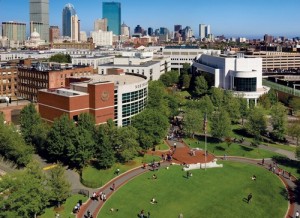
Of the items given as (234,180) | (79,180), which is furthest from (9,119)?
(234,180)

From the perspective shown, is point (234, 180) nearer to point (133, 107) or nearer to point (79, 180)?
point (79, 180)

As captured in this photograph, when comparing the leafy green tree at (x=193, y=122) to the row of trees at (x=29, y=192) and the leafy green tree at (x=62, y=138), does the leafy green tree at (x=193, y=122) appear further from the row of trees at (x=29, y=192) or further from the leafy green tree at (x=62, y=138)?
the row of trees at (x=29, y=192)

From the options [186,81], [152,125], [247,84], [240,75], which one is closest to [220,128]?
[152,125]

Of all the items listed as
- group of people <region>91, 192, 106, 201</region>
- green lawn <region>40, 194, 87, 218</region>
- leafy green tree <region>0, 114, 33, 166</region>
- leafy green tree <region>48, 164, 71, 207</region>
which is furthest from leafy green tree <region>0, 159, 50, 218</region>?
leafy green tree <region>0, 114, 33, 166</region>

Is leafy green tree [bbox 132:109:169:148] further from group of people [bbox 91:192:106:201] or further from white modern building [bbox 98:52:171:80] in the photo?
white modern building [bbox 98:52:171:80]

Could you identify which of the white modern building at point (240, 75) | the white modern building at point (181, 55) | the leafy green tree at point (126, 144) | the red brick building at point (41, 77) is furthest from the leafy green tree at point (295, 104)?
the white modern building at point (181, 55)

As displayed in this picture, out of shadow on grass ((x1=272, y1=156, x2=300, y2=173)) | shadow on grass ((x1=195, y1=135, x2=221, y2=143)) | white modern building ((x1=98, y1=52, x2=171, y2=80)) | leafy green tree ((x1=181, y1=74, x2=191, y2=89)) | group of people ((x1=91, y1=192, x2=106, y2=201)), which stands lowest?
group of people ((x1=91, y1=192, x2=106, y2=201))
